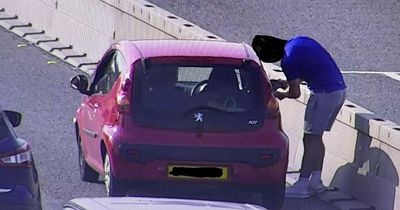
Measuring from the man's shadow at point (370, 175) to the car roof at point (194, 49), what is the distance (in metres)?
1.64

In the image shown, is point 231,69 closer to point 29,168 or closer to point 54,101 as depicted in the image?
point 29,168

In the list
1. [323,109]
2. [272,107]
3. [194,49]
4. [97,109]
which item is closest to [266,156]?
[272,107]

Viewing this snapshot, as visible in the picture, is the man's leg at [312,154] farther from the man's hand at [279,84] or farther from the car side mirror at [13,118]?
the car side mirror at [13,118]

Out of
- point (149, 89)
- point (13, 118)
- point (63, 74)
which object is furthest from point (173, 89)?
point (63, 74)

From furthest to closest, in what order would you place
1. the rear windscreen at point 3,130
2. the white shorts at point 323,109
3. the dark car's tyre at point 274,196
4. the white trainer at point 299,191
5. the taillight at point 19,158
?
the white trainer at point 299,191 → the white shorts at point 323,109 → the dark car's tyre at point 274,196 → the rear windscreen at point 3,130 → the taillight at point 19,158

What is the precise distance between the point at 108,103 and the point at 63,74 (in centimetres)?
746

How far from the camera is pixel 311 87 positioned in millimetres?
14109

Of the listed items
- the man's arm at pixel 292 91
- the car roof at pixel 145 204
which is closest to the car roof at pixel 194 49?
the man's arm at pixel 292 91

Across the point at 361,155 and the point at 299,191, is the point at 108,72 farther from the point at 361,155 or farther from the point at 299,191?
the point at 361,155

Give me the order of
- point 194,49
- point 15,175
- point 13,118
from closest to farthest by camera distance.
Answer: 1. point 15,175
2. point 13,118
3. point 194,49

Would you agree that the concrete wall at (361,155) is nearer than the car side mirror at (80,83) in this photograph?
Yes

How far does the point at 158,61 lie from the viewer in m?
12.7

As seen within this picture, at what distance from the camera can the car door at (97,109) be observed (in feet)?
44.7

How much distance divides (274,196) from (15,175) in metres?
3.32
